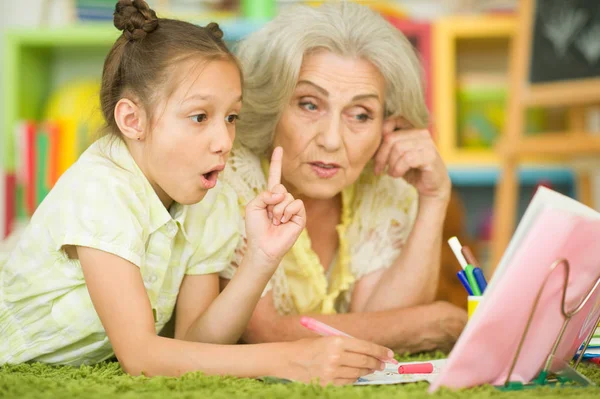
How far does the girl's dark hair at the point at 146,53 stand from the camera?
45.5 inches

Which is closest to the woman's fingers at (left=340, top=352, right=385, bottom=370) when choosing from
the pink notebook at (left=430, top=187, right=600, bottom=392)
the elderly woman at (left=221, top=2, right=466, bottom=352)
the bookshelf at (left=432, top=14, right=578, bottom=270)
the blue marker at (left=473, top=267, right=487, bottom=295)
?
the pink notebook at (left=430, top=187, right=600, bottom=392)

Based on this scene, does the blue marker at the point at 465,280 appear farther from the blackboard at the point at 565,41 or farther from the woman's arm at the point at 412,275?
the blackboard at the point at 565,41

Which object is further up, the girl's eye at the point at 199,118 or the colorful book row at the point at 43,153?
the girl's eye at the point at 199,118

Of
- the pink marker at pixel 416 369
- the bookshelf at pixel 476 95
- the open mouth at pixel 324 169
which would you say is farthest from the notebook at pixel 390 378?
the bookshelf at pixel 476 95

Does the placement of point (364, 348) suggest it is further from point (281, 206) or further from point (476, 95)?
point (476, 95)

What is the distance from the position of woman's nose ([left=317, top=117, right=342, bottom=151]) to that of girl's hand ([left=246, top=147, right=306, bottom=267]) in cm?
28

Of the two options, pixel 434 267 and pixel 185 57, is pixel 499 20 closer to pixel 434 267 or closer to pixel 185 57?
pixel 434 267

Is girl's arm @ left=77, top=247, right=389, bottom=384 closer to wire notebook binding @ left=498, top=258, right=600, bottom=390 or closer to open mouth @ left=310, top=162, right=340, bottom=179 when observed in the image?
wire notebook binding @ left=498, top=258, right=600, bottom=390

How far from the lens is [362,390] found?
0.88 m

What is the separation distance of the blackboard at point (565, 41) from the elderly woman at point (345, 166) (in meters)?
1.47

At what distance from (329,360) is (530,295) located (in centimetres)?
26

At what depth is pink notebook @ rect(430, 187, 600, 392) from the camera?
81cm

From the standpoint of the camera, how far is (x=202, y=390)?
0.88m

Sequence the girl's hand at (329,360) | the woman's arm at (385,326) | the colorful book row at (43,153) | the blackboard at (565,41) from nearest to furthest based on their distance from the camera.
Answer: the girl's hand at (329,360), the woman's arm at (385,326), the blackboard at (565,41), the colorful book row at (43,153)
